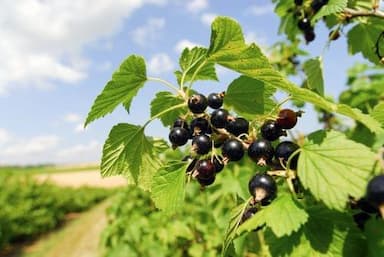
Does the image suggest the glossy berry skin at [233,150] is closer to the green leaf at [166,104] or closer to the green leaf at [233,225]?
the green leaf at [233,225]

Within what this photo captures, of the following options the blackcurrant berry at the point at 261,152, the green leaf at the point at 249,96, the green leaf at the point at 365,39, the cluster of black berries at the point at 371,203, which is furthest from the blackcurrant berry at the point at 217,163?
the green leaf at the point at 365,39

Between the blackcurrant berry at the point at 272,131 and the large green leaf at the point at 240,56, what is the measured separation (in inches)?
4.4

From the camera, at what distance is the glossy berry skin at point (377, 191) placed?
738 mm

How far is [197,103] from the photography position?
49.4 inches

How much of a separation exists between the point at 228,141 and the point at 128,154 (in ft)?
1.30

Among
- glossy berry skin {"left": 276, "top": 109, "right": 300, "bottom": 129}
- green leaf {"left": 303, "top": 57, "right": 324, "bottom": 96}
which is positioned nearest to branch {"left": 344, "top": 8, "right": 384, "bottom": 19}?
green leaf {"left": 303, "top": 57, "right": 324, "bottom": 96}

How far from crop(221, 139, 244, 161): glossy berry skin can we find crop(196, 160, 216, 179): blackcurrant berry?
1.9 inches

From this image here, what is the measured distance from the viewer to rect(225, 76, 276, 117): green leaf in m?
1.32

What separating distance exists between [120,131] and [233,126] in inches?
15.1

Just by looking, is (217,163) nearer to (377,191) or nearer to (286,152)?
(286,152)

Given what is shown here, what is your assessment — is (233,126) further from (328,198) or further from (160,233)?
(160,233)

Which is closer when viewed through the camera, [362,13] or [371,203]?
[371,203]

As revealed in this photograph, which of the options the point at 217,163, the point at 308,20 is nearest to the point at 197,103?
the point at 217,163

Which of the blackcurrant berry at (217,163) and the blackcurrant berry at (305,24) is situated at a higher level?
the blackcurrant berry at (305,24)
